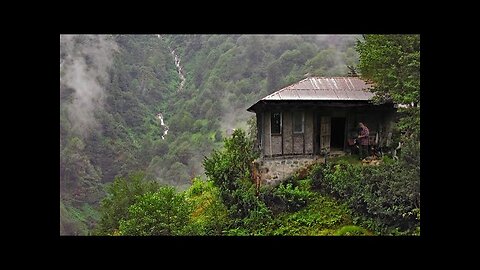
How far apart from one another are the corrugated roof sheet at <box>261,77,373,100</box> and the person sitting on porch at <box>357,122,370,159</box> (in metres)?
0.58

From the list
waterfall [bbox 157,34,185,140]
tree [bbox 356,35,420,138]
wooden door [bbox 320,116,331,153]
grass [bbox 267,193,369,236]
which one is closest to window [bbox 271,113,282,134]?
wooden door [bbox 320,116,331,153]

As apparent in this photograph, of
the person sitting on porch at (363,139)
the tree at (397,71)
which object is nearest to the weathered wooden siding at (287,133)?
the person sitting on porch at (363,139)

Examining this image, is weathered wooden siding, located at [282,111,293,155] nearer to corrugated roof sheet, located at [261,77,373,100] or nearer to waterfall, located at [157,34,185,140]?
corrugated roof sheet, located at [261,77,373,100]

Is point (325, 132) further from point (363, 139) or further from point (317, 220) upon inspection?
point (317, 220)

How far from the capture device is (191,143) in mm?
14805

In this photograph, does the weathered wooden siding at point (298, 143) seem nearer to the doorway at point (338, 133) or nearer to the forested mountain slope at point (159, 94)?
the doorway at point (338, 133)

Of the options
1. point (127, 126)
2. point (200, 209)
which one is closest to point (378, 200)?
point (200, 209)

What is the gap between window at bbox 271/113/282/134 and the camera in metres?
10.2

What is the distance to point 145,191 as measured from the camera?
10.3m

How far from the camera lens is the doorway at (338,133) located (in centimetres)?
1038

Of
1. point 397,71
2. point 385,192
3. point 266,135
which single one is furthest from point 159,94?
point 385,192

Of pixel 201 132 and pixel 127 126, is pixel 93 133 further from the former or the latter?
pixel 201 132

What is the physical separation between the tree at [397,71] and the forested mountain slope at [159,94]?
3.74 metres
